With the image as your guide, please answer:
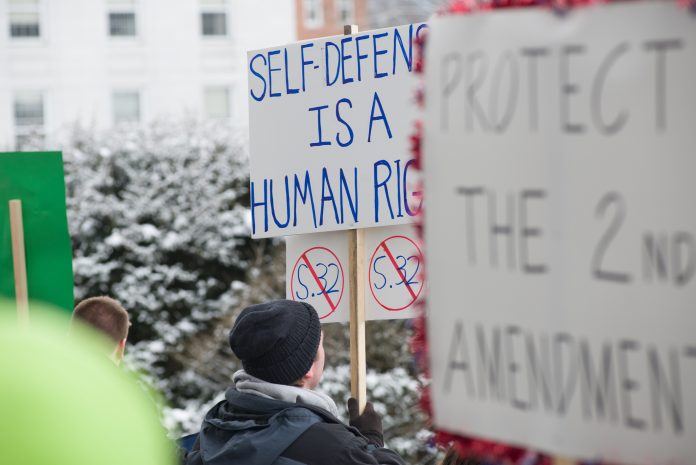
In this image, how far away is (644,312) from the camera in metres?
1.78

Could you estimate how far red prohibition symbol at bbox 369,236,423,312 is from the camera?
407 centimetres

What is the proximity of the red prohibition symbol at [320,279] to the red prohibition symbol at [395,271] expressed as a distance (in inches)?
5.6

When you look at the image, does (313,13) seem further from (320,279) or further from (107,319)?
(320,279)

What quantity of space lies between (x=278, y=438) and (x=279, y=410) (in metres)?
0.13

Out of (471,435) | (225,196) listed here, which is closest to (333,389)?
(225,196)

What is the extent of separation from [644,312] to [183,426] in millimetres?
8156

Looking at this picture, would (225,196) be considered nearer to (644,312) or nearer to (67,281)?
(67,281)

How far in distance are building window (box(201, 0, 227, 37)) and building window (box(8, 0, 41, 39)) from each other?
3.40 m

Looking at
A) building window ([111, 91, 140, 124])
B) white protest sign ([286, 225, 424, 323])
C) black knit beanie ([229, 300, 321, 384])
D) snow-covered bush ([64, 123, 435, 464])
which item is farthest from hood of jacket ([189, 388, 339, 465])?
building window ([111, 91, 140, 124])

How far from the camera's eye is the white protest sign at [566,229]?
1749 mm

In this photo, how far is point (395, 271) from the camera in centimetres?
408

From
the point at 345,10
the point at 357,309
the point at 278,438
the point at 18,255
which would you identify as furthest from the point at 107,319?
the point at 345,10

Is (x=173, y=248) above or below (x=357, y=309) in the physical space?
below

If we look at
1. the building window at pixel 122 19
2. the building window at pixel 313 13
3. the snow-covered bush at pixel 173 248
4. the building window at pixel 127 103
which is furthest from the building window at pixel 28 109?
the snow-covered bush at pixel 173 248
